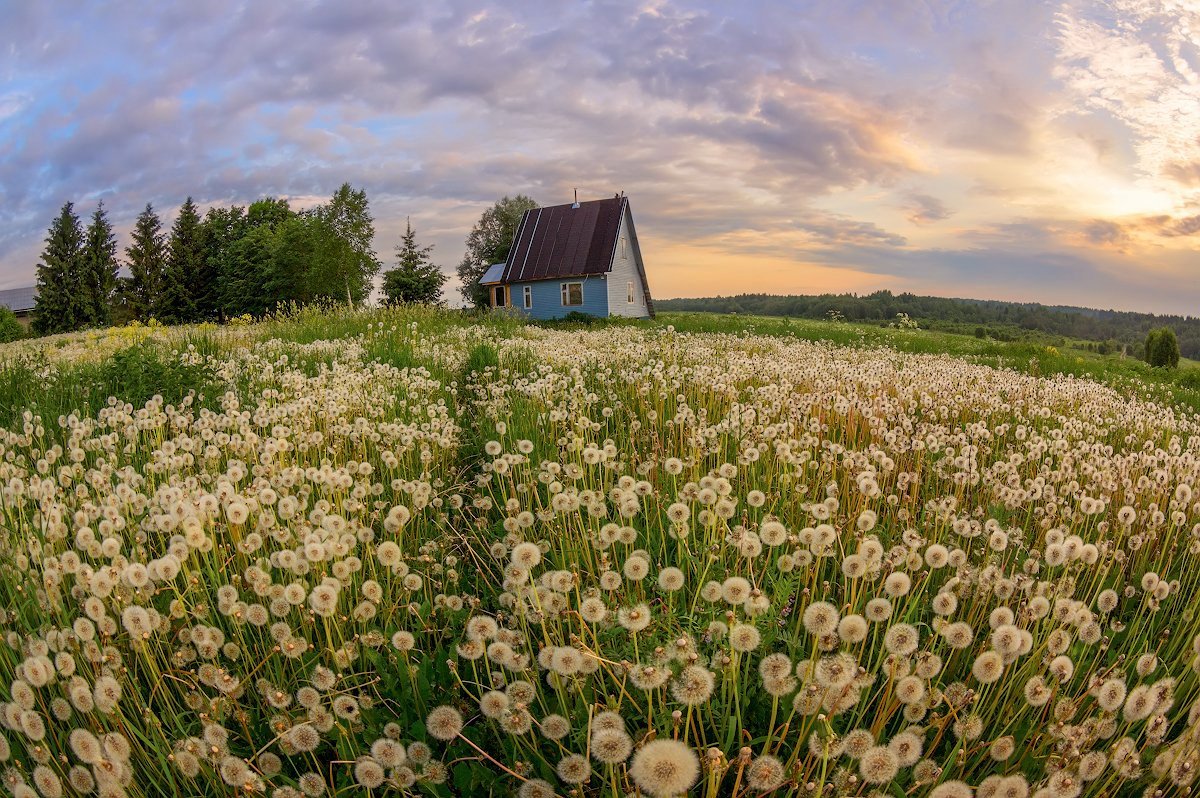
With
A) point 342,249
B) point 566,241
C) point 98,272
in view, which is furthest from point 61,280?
point 566,241

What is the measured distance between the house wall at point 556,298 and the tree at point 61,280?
40318mm

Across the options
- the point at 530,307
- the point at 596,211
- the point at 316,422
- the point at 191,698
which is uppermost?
the point at 596,211

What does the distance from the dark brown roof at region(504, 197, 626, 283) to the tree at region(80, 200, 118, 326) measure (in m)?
37.5

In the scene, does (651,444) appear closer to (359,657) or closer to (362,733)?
(359,657)

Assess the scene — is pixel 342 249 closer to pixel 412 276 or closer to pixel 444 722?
pixel 412 276

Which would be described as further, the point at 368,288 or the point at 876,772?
the point at 368,288

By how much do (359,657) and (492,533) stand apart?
1.43 metres

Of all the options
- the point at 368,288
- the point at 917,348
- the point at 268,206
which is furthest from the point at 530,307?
the point at 268,206

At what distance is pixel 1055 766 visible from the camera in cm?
204

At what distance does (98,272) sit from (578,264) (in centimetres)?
4499

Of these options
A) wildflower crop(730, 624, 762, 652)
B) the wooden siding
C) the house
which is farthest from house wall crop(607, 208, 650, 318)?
wildflower crop(730, 624, 762, 652)

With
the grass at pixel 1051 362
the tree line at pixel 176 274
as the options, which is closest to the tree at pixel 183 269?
the tree line at pixel 176 274

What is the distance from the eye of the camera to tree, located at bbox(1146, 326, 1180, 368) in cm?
2620

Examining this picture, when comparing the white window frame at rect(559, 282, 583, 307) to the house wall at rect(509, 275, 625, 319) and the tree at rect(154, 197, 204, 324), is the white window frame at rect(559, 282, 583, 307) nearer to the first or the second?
the house wall at rect(509, 275, 625, 319)
